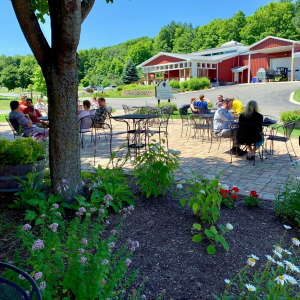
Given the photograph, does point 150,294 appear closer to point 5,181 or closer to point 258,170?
point 5,181

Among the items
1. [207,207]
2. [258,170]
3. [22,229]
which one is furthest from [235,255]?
[258,170]

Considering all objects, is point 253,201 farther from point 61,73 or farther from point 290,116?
point 290,116

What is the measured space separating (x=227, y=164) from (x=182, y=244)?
11.0ft

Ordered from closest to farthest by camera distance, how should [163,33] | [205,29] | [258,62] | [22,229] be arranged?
1. [22,229]
2. [258,62]
3. [205,29]
4. [163,33]

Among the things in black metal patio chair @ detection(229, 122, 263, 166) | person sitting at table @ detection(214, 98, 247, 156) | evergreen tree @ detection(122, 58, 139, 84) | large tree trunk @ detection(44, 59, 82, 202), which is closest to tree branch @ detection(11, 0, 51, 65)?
large tree trunk @ detection(44, 59, 82, 202)

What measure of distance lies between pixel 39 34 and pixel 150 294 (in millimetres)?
2637

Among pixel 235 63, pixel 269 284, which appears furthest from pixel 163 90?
pixel 235 63

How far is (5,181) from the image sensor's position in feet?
12.4

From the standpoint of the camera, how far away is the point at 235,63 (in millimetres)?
45156

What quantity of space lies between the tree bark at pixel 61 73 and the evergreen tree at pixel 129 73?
1760 inches

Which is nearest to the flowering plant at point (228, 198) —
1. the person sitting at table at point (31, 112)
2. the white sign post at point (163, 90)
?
the person sitting at table at point (31, 112)

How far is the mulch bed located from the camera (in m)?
2.27

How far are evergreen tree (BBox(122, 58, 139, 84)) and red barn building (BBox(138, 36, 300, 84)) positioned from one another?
6.59ft

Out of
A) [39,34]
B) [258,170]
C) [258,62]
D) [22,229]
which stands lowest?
[258,170]
